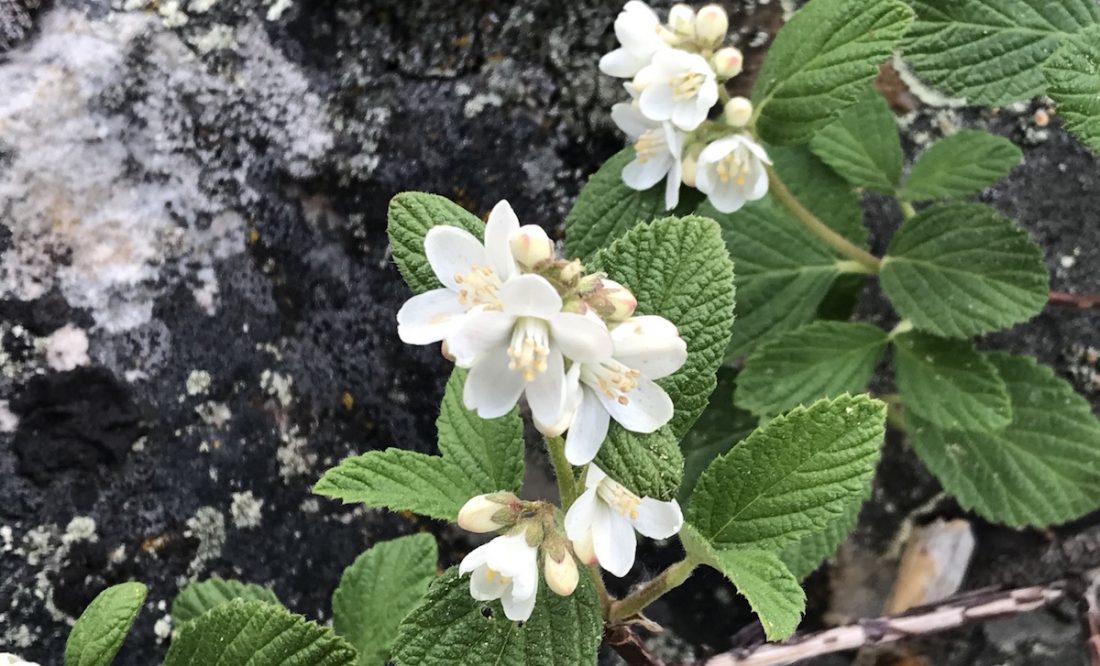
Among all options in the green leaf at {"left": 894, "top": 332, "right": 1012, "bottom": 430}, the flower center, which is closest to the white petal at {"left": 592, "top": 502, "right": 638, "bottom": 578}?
the flower center

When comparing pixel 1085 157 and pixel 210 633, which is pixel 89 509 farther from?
pixel 1085 157

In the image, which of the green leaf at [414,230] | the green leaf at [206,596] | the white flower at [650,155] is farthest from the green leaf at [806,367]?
the green leaf at [206,596]

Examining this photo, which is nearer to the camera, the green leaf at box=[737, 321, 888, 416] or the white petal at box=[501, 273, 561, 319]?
the white petal at box=[501, 273, 561, 319]

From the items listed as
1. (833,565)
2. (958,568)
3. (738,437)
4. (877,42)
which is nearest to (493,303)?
(877,42)

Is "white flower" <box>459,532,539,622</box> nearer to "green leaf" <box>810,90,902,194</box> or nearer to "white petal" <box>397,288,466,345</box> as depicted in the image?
"white petal" <box>397,288,466,345</box>

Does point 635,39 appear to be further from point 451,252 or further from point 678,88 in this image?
point 451,252
